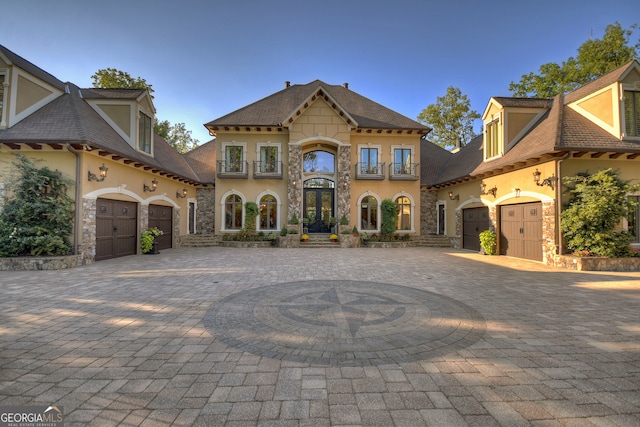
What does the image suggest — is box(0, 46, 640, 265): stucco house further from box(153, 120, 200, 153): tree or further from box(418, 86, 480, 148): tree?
box(153, 120, 200, 153): tree

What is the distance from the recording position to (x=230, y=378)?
2.78m

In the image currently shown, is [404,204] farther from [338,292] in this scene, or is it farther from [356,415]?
[356,415]

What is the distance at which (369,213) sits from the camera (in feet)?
59.1

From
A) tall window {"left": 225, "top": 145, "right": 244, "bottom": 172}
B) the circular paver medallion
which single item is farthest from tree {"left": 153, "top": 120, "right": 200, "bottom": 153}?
the circular paver medallion

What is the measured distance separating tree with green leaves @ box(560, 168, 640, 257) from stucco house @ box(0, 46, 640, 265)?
48 centimetres

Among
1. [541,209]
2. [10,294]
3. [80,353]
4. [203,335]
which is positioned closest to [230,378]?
[203,335]

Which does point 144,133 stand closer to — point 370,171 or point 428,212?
point 370,171

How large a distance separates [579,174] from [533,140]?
2423 mm

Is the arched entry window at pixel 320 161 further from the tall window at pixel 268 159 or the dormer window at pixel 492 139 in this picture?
the dormer window at pixel 492 139

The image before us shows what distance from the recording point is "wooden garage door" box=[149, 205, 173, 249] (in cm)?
1402

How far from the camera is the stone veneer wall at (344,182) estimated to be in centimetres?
1719

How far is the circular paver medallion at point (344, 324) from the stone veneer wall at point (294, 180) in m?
11.0

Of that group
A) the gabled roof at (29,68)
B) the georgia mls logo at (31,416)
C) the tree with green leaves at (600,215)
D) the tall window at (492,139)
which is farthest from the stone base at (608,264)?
the gabled roof at (29,68)

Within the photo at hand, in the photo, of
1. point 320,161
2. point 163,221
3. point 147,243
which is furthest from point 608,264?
point 163,221
